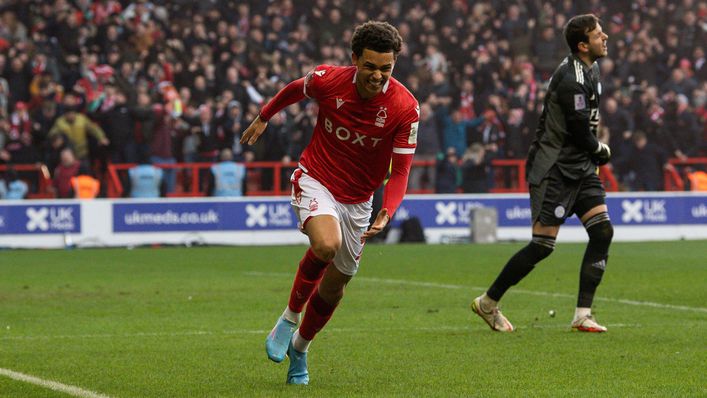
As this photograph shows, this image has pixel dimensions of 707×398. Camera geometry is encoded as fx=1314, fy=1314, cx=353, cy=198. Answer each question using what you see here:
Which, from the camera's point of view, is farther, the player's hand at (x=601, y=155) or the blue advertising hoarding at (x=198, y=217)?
the blue advertising hoarding at (x=198, y=217)

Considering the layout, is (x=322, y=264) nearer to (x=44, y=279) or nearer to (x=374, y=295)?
(x=374, y=295)

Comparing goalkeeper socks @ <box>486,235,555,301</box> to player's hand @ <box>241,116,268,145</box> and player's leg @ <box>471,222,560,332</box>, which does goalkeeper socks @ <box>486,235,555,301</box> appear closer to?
player's leg @ <box>471,222,560,332</box>

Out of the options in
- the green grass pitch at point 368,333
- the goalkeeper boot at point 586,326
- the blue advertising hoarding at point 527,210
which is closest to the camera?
the green grass pitch at point 368,333

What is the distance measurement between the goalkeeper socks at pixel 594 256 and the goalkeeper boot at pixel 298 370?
3027mm

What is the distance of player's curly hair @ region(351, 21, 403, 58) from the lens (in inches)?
257

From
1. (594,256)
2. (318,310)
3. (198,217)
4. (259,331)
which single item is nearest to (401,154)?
(318,310)

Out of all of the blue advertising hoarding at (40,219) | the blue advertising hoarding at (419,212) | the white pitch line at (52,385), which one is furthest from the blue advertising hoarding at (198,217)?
the white pitch line at (52,385)

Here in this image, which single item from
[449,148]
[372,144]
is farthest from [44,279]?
[449,148]

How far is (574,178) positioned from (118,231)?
15.0 metres

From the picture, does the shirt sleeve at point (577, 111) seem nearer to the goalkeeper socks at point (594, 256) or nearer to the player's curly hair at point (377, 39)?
the goalkeeper socks at point (594, 256)

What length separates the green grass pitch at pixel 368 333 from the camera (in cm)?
671

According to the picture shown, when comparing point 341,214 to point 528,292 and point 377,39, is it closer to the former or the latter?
point 377,39

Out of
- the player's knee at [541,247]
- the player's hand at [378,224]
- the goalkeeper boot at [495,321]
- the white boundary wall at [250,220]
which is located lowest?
the white boundary wall at [250,220]

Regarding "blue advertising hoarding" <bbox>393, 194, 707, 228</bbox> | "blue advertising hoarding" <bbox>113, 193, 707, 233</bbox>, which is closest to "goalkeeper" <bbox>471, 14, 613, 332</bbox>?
"blue advertising hoarding" <bbox>113, 193, 707, 233</bbox>
